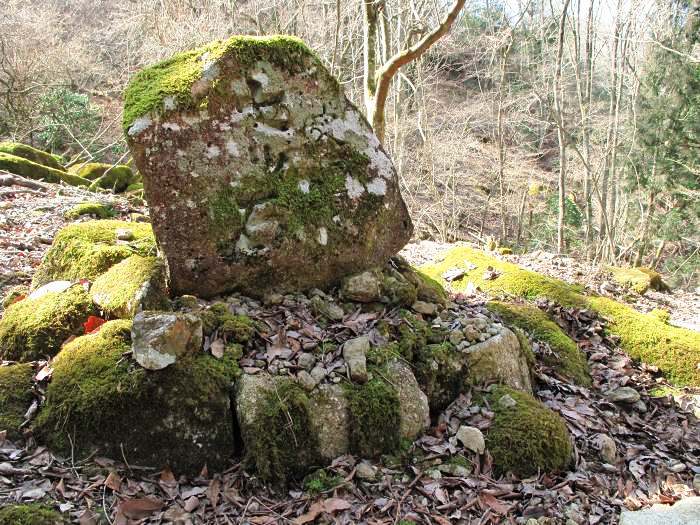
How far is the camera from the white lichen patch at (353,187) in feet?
12.7

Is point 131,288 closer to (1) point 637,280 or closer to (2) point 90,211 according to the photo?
(2) point 90,211

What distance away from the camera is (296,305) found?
362cm

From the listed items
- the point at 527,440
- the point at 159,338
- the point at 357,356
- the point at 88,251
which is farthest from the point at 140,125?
the point at 527,440

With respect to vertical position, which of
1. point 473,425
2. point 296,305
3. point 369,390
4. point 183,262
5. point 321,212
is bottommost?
point 473,425

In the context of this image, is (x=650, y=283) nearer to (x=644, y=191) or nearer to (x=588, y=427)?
(x=588, y=427)

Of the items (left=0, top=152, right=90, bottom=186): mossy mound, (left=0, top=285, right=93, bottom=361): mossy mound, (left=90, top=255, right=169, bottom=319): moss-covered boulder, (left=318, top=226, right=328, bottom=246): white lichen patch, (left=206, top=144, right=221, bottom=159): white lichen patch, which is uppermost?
(left=206, top=144, right=221, bottom=159): white lichen patch

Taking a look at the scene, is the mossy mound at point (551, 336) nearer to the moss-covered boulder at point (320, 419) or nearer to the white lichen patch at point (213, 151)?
the moss-covered boulder at point (320, 419)

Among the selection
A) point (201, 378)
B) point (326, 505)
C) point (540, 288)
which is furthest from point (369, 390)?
point (540, 288)

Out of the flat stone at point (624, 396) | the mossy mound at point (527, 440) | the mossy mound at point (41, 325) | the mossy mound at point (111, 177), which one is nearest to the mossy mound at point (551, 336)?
the flat stone at point (624, 396)

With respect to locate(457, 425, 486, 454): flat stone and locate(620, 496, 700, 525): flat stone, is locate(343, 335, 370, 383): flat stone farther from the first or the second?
locate(620, 496, 700, 525): flat stone

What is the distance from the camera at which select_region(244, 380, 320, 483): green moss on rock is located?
2.72 metres

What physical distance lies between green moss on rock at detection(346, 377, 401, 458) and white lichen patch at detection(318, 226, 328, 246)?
115 cm

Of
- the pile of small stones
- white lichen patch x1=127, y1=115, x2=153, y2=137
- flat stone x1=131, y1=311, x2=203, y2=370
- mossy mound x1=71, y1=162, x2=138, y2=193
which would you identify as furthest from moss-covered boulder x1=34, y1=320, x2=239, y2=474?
mossy mound x1=71, y1=162, x2=138, y2=193

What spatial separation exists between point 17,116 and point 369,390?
16498mm
